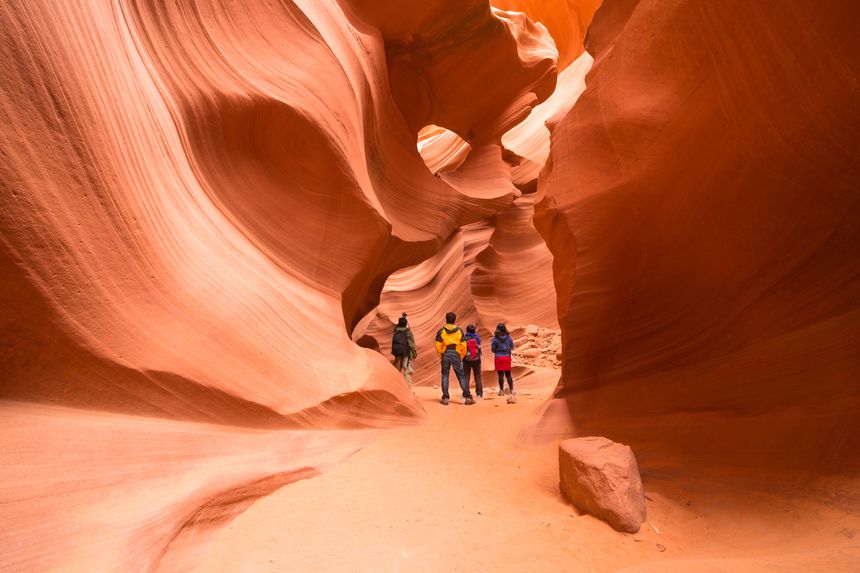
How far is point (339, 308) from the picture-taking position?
19.4ft

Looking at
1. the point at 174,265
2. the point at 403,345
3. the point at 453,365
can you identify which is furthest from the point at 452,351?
the point at 174,265

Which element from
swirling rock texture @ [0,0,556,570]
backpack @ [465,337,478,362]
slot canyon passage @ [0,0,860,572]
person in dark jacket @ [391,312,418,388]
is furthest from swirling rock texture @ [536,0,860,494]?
person in dark jacket @ [391,312,418,388]

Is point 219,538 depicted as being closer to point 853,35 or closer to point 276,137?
point 276,137

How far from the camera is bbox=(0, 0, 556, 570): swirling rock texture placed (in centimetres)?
265

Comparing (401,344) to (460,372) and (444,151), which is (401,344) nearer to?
(460,372)

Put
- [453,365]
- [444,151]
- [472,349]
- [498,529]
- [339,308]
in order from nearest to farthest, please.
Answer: [498,529], [339,308], [453,365], [472,349], [444,151]

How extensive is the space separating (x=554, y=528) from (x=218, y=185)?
408cm

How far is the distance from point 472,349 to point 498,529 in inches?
180

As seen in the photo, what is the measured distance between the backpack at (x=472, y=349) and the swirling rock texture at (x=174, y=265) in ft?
A: 5.54

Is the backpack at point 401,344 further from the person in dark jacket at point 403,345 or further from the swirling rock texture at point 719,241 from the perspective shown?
the swirling rock texture at point 719,241

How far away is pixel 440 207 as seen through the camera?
9.59 meters

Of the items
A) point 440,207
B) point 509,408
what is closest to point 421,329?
point 440,207

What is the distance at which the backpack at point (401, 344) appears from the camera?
8164mm

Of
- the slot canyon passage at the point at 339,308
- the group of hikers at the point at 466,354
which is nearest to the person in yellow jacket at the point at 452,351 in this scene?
the group of hikers at the point at 466,354
